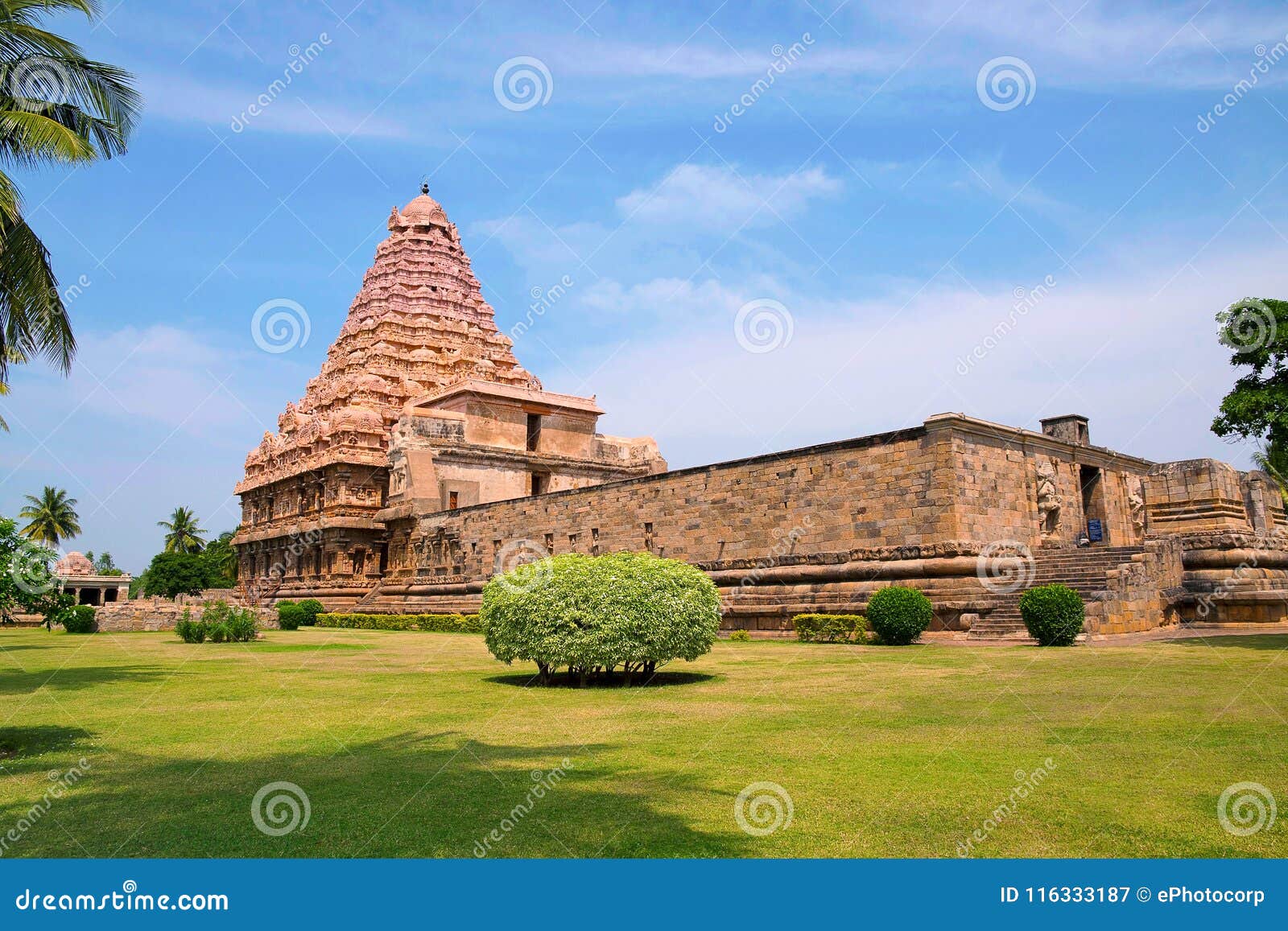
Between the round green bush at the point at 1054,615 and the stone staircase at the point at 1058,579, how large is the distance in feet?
2.42

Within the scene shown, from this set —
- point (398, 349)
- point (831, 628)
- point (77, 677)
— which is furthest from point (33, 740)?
point (398, 349)

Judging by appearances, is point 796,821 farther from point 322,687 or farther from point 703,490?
point 703,490

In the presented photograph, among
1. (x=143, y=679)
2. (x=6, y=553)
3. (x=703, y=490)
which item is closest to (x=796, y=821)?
(x=6, y=553)

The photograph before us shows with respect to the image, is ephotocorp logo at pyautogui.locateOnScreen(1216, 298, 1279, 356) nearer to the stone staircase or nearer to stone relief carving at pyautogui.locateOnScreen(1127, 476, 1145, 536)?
the stone staircase

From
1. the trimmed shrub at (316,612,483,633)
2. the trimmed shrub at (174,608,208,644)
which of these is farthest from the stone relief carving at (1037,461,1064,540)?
the trimmed shrub at (174,608,208,644)

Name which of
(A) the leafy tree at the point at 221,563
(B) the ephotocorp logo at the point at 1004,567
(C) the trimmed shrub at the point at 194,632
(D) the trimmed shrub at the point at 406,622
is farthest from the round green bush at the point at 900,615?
(A) the leafy tree at the point at 221,563

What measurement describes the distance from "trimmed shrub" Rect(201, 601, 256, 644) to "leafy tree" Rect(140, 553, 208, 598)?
117 feet

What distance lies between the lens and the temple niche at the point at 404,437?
1310 inches

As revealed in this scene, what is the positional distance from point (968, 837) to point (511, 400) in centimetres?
3145

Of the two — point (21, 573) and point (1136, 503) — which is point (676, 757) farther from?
point (1136, 503)

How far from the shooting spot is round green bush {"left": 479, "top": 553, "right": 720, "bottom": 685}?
1048 cm

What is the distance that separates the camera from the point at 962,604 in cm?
1597

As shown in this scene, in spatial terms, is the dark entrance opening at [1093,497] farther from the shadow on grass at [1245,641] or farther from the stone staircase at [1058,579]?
the shadow on grass at [1245,641]

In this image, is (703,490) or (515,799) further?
(703,490)
